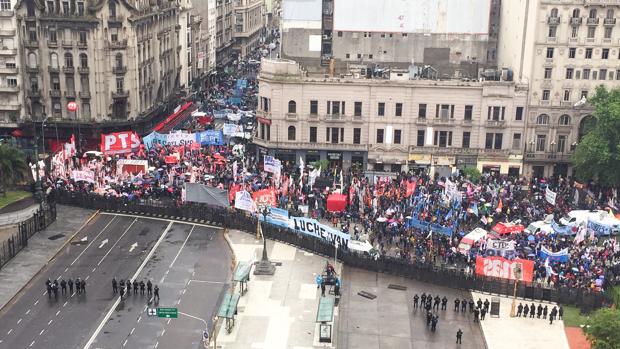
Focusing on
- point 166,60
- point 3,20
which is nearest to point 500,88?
point 166,60

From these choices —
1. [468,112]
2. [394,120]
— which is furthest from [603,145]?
[394,120]

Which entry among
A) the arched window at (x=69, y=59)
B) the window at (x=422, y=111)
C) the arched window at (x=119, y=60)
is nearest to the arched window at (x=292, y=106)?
the window at (x=422, y=111)

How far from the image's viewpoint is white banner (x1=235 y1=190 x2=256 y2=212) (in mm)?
71812

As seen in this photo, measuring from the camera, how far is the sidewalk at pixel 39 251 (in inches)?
2509

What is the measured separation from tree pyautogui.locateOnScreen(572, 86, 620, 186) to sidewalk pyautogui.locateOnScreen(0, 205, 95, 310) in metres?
51.1

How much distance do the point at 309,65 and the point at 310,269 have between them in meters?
45.3

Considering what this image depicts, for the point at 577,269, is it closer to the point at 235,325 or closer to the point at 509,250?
the point at 509,250

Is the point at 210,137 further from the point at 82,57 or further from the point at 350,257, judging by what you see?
the point at 350,257

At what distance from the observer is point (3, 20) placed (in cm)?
9944

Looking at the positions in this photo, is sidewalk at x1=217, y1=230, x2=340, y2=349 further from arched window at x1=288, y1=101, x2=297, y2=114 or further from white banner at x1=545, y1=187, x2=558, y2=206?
arched window at x1=288, y1=101, x2=297, y2=114

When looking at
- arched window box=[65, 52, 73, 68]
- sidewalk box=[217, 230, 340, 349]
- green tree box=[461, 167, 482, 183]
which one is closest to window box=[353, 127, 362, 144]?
green tree box=[461, 167, 482, 183]

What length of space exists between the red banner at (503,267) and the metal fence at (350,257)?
581 mm

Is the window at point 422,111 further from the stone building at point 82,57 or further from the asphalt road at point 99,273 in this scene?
the stone building at point 82,57

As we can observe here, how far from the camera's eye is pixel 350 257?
68.5 meters
